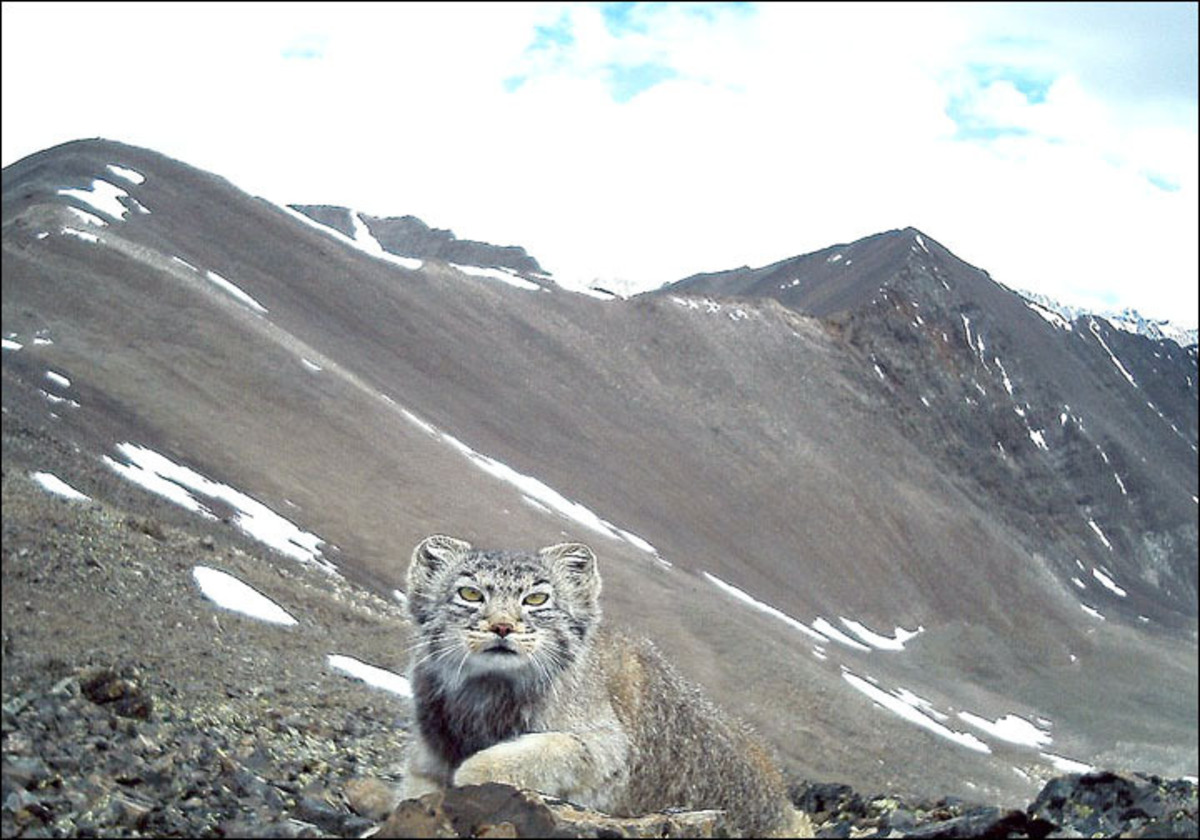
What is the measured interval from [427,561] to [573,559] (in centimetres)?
75

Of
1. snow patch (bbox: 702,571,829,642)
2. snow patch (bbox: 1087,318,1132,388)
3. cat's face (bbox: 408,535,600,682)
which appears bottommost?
snow patch (bbox: 702,571,829,642)

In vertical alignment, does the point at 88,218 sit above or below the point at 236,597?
above

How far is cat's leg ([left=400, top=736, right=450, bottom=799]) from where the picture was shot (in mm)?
6664

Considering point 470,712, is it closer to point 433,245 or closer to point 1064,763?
point 1064,763

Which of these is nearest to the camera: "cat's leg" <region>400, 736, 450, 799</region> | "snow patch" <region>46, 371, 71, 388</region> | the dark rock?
the dark rock

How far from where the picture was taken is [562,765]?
6.30 m

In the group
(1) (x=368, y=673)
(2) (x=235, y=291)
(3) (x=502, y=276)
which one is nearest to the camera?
(1) (x=368, y=673)

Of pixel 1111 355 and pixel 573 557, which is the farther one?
pixel 1111 355

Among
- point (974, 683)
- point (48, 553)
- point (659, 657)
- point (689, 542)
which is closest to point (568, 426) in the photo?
point (689, 542)

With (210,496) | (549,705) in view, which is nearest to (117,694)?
(549,705)

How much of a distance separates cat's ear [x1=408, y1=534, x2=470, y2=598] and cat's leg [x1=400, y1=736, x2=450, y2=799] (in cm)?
106

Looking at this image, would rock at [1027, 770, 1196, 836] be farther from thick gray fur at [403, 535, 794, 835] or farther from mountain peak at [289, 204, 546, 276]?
mountain peak at [289, 204, 546, 276]

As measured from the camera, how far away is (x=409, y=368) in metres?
38.2

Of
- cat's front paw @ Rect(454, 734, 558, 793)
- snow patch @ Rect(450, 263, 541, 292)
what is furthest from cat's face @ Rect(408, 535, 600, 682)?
snow patch @ Rect(450, 263, 541, 292)
